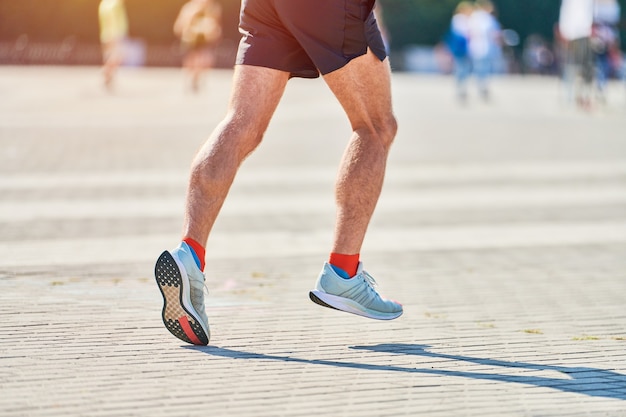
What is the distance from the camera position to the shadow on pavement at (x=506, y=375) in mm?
3525

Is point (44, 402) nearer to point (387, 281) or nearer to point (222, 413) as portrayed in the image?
point (222, 413)

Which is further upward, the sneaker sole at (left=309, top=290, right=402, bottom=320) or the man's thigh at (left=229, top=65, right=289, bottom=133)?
the man's thigh at (left=229, top=65, right=289, bottom=133)

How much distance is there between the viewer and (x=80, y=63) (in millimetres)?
36969

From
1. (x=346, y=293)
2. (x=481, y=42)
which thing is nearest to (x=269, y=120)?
(x=346, y=293)

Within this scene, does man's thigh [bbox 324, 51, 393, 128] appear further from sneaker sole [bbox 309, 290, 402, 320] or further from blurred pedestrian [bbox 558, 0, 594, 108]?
blurred pedestrian [bbox 558, 0, 594, 108]

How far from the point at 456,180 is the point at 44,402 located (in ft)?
21.8

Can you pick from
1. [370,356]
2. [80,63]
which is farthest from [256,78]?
[80,63]

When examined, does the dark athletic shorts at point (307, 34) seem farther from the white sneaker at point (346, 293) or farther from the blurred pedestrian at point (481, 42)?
the blurred pedestrian at point (481, 42)

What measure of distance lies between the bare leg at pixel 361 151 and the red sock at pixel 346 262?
20 millimetres

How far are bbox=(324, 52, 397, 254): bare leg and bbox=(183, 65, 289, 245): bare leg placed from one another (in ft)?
0.84

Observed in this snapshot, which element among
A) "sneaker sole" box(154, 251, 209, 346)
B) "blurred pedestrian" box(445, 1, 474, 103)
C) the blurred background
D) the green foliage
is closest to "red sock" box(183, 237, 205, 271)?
"sneaker sole" box(154, 251, 209, 346)

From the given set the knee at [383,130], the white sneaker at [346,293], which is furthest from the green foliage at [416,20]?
the white sneaker at [346,293]

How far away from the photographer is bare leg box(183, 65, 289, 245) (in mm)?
3973

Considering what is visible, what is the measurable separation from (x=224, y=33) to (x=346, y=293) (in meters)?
40.3
